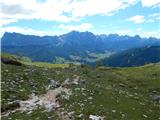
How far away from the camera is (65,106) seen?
125ft

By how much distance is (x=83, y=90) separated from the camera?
48.1 metres

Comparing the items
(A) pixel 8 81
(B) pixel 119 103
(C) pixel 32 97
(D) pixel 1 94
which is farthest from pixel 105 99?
(A) pixel 8 81

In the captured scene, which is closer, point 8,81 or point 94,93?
point 94,93

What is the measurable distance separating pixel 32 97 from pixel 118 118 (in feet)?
52.9

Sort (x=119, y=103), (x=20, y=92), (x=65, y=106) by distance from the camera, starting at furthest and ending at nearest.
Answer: (x=20, y=92)
(x=119, y=103)
(x=65, y=106)

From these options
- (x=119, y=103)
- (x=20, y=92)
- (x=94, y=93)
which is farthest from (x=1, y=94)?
(x=119, y=103)

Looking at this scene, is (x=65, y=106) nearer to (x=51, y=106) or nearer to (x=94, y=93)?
(x=51, y=106)

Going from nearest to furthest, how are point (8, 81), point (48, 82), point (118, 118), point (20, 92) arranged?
point (118, 118)
point (20, 92)
point (8, 81)
point (48, 82)

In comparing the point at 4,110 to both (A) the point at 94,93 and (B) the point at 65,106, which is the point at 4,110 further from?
(A) the point at 94,93

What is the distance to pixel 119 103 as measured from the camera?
4072 centimetres

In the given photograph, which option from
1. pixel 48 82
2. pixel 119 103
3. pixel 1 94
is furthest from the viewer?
pixel 48 82

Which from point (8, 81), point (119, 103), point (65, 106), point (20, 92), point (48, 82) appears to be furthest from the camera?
point (48, 82)

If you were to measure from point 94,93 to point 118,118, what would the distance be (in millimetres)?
12467

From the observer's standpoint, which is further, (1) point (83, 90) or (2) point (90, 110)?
(1) point (83, 90)
